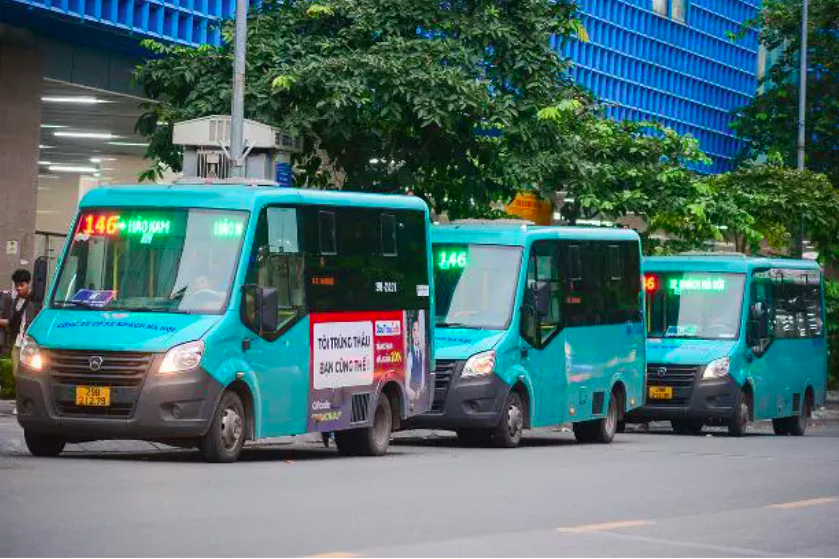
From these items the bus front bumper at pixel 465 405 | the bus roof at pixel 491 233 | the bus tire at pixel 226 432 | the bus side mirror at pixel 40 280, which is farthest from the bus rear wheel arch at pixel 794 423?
the bus side mirror at pixel 40 280

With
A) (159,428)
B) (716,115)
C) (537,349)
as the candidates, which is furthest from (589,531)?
(716,115)

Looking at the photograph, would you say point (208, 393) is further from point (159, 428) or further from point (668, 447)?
point (668, 447)

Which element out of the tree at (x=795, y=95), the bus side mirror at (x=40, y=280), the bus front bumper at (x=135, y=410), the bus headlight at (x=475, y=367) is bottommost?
the bus front bumper at (x=135, y=410)

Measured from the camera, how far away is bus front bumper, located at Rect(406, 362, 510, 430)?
24.1 meters

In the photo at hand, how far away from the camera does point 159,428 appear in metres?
18.3

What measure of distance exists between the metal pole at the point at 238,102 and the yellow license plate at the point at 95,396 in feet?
22.5

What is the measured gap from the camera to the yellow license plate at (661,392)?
3162 cm

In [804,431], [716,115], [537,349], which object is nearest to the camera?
[537,349]

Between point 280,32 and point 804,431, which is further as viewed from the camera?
point 804,431

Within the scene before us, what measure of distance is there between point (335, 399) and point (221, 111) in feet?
28.2

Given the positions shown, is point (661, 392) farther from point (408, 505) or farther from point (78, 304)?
point (408, 505)

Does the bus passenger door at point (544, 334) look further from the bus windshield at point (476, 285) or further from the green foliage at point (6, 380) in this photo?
the green foliage at point (6, 380)

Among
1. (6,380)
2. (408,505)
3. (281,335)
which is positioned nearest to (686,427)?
(6,380)

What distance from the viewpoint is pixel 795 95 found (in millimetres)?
57469
